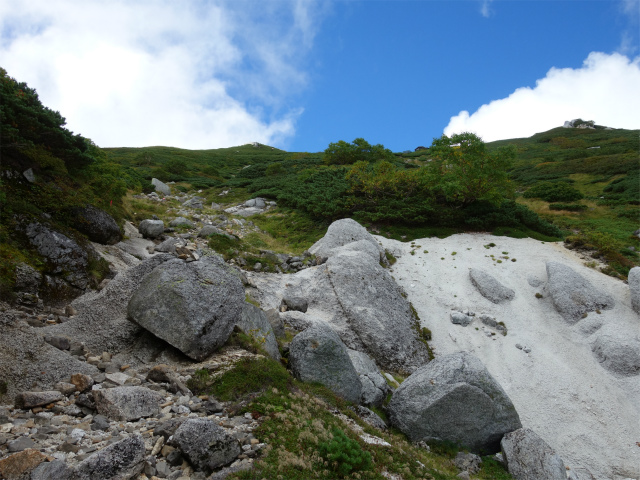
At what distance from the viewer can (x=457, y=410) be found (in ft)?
44.3

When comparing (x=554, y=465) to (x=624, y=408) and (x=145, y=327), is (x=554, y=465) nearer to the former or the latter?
(x=624, y=408)

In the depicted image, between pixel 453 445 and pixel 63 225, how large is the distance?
17.7 meters

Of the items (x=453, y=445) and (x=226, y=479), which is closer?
(x=226, y=479)

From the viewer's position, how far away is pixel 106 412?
7.70 m

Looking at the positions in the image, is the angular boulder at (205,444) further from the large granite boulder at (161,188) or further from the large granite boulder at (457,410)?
the large granite boulder at (161,188)

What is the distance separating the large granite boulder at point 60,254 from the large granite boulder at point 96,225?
2.74m

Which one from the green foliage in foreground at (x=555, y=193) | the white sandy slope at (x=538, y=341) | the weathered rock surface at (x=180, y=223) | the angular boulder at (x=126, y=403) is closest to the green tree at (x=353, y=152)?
the green foliage in foreground at (x=555, y=193)

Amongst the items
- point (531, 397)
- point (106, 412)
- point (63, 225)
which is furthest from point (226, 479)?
point (531, 397)

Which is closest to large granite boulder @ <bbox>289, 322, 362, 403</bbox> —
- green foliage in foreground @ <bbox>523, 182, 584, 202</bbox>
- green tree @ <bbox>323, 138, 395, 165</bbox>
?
green foliage in foreground @ <bbox>523, 182, 584, 202</bbox>

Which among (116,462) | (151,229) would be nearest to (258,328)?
(116,462)

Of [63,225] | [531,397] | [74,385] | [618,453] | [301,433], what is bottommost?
[618,453]

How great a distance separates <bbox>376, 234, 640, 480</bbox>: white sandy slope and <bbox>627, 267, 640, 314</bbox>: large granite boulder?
387 millimetres

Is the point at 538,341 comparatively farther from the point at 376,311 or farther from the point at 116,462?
the point at 116,462

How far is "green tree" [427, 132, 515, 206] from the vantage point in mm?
33406
